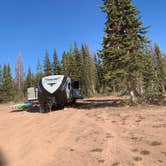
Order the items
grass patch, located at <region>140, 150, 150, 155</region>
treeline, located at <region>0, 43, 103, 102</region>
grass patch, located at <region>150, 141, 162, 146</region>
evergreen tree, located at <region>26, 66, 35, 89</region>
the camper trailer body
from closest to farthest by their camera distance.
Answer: grass patch, located at <region>140, 150, 150, 155</region> → grass patch, located at <region>150, 141, 162, 146</region> → the camper trailer body → treeline, located at <region>0, 43, 103, 102</region> → evergreen tree, located at <region>26, 66, 35, 89</region>

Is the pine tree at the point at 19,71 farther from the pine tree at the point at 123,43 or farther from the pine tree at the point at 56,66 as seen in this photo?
the pine tree at the point at 123,43

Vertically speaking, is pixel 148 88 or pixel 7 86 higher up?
pixel 7 86

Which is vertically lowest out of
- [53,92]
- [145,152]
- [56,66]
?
[145,152]

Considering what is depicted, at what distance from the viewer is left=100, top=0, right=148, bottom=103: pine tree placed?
50.2ft

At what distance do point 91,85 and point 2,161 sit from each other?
43.1 metres

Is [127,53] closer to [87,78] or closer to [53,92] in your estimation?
[53,92]

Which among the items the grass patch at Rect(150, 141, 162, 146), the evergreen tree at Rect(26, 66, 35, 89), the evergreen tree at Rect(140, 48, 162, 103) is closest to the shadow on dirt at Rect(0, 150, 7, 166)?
the grass patch at Rect(150, 141, 162, 146)

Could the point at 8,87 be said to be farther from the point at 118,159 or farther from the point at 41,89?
the point at 118,159

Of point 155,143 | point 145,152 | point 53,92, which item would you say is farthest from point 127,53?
point 145,152

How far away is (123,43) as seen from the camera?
15.9 m

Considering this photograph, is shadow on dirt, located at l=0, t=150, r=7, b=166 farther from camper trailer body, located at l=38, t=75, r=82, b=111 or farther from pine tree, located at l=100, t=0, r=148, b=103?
pine tree, located at l=100, t=0, r=148, b=103

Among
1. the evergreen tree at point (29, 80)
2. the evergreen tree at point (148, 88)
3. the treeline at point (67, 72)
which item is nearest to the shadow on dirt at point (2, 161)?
the evergreen tree at point (148, 88)

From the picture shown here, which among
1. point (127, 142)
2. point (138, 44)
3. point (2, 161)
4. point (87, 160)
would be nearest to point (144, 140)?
point (127, 142)

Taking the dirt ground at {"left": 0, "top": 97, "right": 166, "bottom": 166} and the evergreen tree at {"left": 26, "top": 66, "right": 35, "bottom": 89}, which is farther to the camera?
the evergreen tree at {"left": 26, "top": 66, "right": 35, "bottom": 89}
